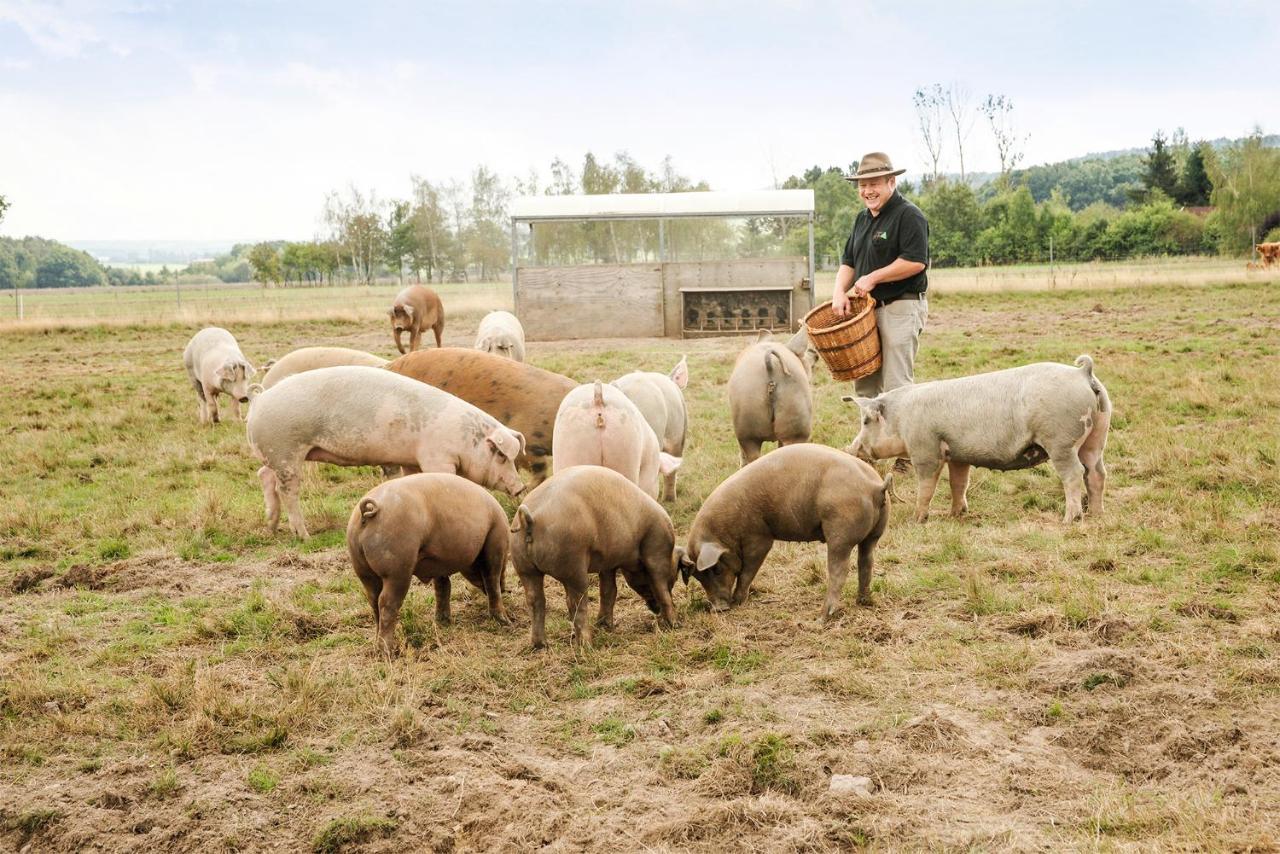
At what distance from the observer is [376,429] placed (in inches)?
271

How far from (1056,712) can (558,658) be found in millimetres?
2139

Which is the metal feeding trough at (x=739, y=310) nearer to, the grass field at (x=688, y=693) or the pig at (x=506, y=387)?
the grass field at (x=688, y=693)

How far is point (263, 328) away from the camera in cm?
2606

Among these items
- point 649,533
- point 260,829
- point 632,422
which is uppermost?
point 632,422

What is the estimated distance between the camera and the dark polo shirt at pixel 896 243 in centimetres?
791

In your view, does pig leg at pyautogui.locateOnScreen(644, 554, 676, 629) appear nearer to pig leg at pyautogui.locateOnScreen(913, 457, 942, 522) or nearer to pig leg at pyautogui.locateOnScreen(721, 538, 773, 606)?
pig leg at pyautogui.locateOnScreen(721, 538, 773, 606)

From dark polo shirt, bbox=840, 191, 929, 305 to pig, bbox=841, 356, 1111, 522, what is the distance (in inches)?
39.6

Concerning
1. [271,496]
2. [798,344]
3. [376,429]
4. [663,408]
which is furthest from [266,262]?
[376,429]

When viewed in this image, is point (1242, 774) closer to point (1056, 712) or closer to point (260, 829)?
point (1056, 712)

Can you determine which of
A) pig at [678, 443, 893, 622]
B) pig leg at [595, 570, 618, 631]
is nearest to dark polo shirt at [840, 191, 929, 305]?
pig at [678, 443, 893, 622]

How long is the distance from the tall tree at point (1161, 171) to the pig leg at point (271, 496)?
206 feet

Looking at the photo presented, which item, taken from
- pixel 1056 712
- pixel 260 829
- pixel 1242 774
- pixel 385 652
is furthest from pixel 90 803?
pixel 1242 774

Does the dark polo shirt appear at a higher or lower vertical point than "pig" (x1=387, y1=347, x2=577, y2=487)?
higher

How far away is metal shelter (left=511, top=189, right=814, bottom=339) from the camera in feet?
69.2
